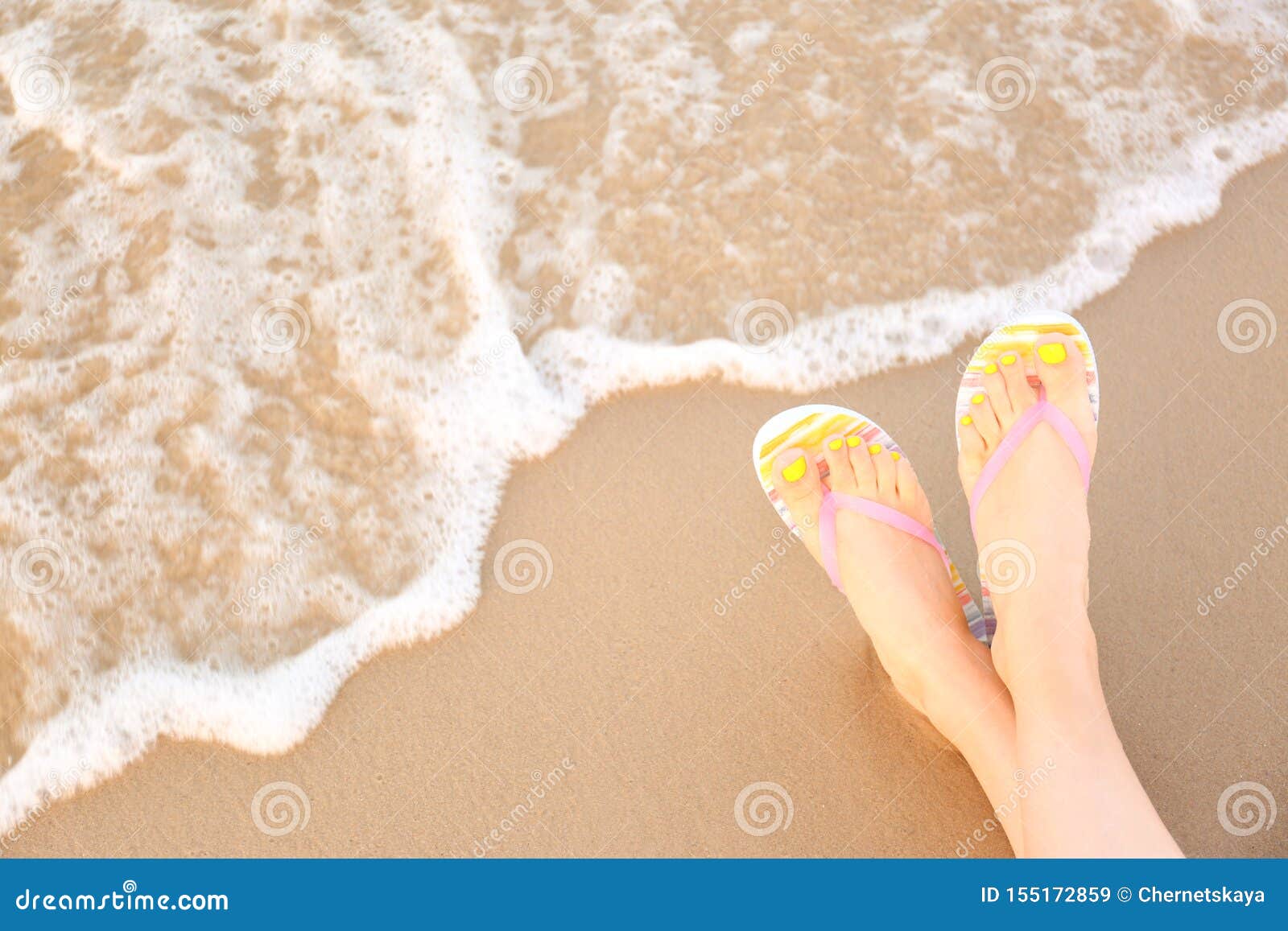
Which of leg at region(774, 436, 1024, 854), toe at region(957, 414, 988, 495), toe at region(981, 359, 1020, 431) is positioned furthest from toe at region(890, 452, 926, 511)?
toe at region(981, 359, 1020, 431)

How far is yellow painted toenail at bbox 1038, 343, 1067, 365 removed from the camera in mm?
2072

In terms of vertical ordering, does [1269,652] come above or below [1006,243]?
below

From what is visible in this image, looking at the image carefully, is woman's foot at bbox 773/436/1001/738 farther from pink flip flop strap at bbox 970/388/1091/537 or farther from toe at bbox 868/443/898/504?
pink flip flop strap at bbox 970/388/1091/537

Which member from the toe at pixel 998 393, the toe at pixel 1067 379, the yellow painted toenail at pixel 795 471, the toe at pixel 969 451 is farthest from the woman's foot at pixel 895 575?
the toe at pixel 1067 379

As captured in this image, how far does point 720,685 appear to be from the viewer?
2094mm

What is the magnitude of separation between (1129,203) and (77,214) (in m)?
2.88

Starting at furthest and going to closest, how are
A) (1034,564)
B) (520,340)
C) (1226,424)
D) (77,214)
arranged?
(77,214) < (520,340) < (1226,424) < (1034,564)

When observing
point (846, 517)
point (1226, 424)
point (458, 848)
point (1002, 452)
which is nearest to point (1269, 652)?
point (1226, 424)

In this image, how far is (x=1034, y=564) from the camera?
1919 mm

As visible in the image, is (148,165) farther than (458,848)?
Yes

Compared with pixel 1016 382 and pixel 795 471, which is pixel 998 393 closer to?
pixel 1016 382

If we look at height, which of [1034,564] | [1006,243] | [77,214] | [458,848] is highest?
[1006,243]

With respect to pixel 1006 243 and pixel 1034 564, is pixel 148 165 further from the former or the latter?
pixel 1034 564

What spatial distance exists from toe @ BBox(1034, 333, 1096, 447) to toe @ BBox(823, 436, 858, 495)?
45 centimetres
